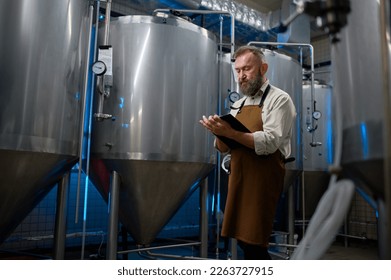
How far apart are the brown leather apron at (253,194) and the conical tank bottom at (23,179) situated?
649 millimetres

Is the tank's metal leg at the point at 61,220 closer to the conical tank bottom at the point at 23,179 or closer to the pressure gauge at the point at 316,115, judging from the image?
the conical tank bottom at the point at 23,179

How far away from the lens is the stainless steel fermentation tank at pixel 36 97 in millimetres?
1093

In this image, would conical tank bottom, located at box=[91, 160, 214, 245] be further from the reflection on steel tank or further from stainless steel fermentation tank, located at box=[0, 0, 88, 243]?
the reflection on steel tank

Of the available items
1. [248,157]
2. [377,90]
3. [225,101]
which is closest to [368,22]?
[377,90]

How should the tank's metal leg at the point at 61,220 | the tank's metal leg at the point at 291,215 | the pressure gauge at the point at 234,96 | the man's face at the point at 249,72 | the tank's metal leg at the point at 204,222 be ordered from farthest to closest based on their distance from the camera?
the tank's metal leg at the point at 291,215
the pressure gauge at the point at 234,96
the tank's metal leg at the point at 204,222
the tank's metal leg at the point at 61,220
the man's face at the point at 249,72

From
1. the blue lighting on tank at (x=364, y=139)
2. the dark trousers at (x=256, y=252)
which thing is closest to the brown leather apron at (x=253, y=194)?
the dark trousers at (x=256, y=252)

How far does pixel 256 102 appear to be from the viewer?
131 cm

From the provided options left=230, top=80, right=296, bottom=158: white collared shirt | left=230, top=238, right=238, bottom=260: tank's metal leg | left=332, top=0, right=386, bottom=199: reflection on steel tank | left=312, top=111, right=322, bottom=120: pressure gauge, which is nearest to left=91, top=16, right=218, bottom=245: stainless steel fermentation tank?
left=230, top=238, right=238, bottom=260: tank's metal leg

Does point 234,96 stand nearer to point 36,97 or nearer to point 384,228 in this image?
point 36,97

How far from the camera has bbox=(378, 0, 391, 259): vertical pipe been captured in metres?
Answer: 0.39

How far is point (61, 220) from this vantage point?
1413 millimetres

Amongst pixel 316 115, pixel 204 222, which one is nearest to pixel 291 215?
pixel 316 115

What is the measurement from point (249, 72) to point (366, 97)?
88cm
